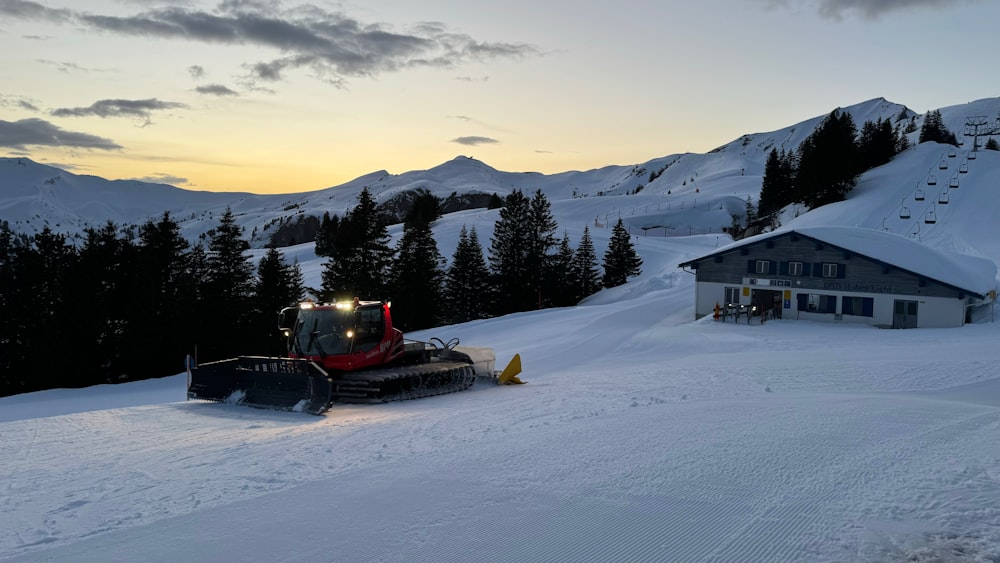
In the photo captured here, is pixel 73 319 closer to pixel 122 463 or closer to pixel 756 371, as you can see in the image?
pixel 122 463

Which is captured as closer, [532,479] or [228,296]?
[532,479]

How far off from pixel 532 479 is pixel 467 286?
50757 millimetres

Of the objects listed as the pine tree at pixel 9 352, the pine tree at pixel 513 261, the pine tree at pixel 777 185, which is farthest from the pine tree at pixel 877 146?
the pine tree at pixel 9 352

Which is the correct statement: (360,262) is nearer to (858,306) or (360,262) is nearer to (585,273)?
(585,273)

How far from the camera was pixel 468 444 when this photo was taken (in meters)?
9.77

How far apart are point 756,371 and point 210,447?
1363 cm

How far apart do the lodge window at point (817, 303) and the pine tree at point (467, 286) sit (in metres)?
28.2

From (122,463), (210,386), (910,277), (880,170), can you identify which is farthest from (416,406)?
(880,170)

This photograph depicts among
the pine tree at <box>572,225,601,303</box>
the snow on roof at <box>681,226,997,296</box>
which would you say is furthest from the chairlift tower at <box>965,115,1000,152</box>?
the snow on roof at <box>681,226,997,296</box>

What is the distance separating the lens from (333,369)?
15906 mm

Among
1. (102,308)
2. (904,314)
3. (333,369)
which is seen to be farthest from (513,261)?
(333,369)

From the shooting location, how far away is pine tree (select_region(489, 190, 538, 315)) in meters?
59.1

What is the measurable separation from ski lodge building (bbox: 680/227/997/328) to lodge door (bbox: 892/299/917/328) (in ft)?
0.14

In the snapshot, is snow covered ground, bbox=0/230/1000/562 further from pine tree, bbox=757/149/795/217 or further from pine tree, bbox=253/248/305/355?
pine tree, bbox=757/149/795/217
